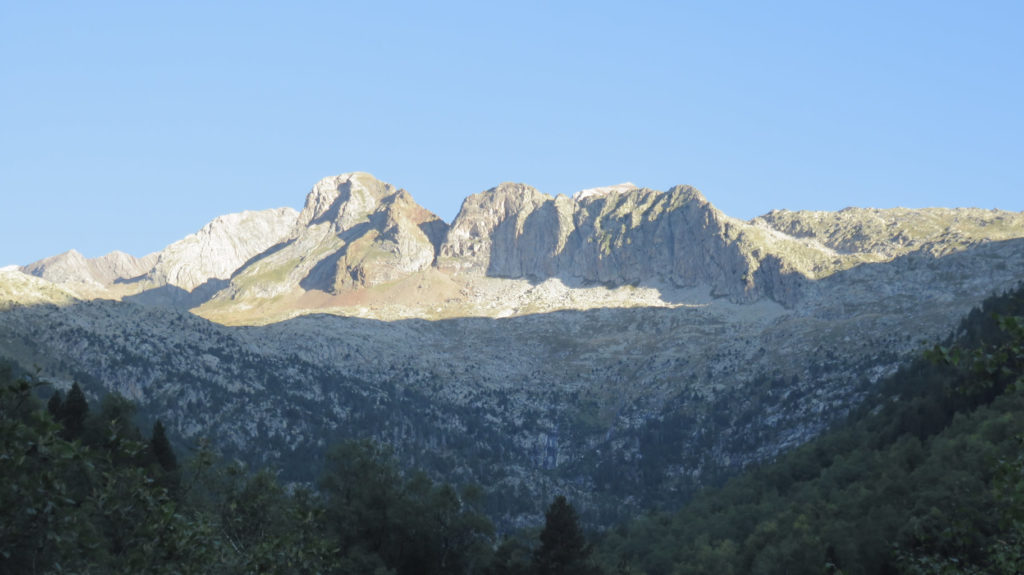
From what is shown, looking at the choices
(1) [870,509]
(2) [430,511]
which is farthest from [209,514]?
(1) [870,509]

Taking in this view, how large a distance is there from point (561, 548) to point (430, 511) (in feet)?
45.5

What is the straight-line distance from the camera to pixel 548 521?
312 feet

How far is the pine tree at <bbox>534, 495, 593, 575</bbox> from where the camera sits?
307 ft

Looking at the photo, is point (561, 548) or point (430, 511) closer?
point (430, 511)

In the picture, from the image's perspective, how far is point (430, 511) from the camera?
92.3 metres

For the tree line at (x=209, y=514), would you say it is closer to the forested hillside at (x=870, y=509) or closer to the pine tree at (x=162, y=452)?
the pine tree at (x=162, y=452)

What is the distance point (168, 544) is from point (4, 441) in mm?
7520

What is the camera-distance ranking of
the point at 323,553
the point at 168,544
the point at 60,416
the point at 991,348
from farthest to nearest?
the point at 60,416, the point at 323,553, the point at 168,544, the point at 991,348

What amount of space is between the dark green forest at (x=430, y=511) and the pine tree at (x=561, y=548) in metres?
0.15

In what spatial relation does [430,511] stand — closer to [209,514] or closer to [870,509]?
[209,514]

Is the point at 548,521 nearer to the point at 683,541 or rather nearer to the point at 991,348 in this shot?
the point at 991,348

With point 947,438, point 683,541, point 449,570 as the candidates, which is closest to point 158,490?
point 449,570

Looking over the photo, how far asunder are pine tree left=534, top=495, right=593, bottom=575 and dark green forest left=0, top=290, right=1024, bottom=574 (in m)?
0.15

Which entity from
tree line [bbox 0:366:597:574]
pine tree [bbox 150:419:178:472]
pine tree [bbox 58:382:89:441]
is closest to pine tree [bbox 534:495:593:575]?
tree line [bbox 0:366:597:574]
